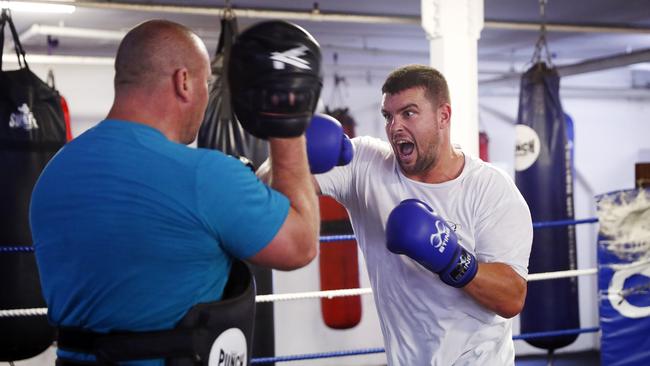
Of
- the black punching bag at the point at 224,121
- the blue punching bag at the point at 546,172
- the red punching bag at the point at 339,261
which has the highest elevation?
the black punching bag at the point at 224,121

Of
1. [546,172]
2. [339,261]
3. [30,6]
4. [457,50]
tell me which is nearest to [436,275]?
[457,50]

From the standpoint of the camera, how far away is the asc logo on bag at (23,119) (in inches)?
120

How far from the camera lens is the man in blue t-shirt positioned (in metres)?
1.12

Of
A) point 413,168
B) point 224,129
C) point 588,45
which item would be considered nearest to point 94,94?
point 224,129

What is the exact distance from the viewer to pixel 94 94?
18.7 feet

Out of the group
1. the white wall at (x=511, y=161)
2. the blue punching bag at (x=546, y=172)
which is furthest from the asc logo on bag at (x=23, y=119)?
the white wall at (x=511, y=161)

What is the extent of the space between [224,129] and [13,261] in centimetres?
100

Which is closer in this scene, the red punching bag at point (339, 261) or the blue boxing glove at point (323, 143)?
the blue boxing glove at point (323, 143)

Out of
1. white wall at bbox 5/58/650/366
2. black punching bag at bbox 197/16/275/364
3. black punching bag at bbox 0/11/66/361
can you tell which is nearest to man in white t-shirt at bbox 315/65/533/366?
black punching bag at bbox 197/16/275/364

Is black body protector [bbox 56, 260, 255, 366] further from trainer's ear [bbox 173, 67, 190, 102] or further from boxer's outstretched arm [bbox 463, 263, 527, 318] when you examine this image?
boxer's outstretched arm [bbox 463, 263, 527, 318]

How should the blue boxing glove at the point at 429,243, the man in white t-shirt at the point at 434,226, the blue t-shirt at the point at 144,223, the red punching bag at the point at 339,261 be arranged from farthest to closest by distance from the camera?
the red punching bag at the point at 339,261 < the man in white t-shirt at the point at 434,226 < the blue boxing glove at the point at 429,243 < the blue t-shirt at the point at 144,223

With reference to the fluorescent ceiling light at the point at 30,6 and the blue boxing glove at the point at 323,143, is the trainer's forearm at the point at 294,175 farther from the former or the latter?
the fluorescent ceiling light at the point at 30,6

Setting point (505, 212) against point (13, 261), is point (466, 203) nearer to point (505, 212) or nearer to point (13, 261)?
point (505, 212)

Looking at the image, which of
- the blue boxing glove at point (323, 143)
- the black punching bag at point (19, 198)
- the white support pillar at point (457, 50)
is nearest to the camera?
the blue boxing glove at point (323, 143)
